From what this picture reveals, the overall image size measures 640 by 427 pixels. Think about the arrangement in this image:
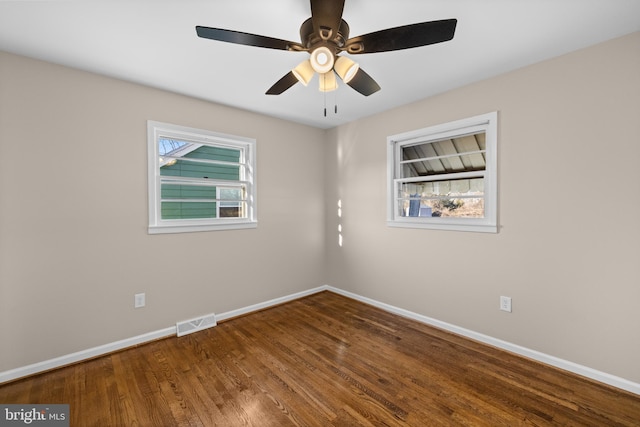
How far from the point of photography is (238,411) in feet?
5.86

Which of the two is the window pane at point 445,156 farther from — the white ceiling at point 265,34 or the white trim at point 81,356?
the white trim at point 81,356

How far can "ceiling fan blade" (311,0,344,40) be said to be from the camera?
4.23 feet

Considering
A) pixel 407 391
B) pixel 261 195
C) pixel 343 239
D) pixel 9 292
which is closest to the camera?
pixel 407 391

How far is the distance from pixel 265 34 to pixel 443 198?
2.29 m

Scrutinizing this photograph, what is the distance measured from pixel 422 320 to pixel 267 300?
6.17 feet

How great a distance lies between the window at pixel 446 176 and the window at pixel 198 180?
1.79m

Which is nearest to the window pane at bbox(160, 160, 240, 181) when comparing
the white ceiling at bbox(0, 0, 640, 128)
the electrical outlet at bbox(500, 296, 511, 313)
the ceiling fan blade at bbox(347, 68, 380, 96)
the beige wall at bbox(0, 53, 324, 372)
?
the beige wall at bbox(0, 53, 324, 372)

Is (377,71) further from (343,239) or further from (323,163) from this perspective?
(343,239)

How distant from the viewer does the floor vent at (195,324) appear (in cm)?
285

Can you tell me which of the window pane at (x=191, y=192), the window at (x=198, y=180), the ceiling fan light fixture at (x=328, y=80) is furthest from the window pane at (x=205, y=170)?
the ceiling fan light fixture at (x=328, y=80)

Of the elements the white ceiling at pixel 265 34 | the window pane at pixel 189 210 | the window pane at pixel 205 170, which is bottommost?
the window pane at pixel 189 210

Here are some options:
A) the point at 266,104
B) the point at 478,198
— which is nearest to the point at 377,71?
the point at 266,104

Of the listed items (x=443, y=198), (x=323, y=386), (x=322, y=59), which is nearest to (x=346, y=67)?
(x=322, y=59)

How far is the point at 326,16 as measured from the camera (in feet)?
4.47
